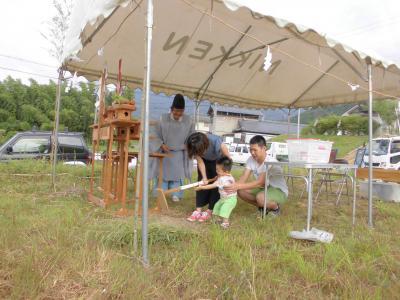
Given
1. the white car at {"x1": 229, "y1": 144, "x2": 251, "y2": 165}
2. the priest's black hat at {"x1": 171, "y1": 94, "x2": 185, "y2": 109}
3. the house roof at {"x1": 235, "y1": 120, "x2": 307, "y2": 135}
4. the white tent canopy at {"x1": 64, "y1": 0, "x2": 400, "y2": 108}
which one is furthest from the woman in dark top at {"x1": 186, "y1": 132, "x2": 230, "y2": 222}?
the house roof at {"x1": 235, "y1": 120, "x2": 307, "y2": 135}

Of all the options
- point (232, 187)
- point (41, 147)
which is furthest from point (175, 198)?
point (41, 147)

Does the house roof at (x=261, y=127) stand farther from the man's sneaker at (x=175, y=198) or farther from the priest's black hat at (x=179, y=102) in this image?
the priest's black hat at (x=179, y=102)

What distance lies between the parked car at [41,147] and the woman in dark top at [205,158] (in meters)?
5.32

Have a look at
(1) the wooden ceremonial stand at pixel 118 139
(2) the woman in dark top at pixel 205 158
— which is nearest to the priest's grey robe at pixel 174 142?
(1) the wooden ceremonial stand at pixel 118 139

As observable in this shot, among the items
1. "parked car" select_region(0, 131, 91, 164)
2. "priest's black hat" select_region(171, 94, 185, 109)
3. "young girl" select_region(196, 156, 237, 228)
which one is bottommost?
"young girl" select_region(196, 156, 237, 228)

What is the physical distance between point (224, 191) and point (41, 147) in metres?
6.27

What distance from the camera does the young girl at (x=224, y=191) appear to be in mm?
3492

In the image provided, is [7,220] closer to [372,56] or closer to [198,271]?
[198,271]

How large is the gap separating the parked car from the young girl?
5.80 m

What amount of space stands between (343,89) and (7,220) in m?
5.36

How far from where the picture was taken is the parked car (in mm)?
8109

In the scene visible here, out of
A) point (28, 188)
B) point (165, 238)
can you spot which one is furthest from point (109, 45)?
point (165, 238)

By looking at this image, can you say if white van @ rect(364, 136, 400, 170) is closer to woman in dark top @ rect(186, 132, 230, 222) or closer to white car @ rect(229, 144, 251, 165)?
white car @ rect(229, 144, 251, 165)

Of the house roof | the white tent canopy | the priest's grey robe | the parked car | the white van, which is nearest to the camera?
the white tent canopy
